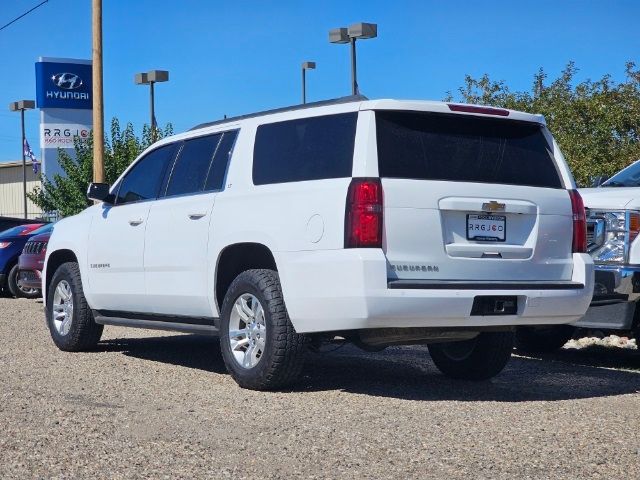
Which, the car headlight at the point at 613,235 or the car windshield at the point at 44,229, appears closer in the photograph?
the car headlight at the point at 613,235

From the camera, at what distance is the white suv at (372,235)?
22.3 feet

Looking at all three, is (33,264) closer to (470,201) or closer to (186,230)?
(186,230)

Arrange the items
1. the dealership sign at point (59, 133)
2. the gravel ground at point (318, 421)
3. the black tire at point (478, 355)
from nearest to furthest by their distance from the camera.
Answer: the gravel ground at point (318, 421), the black tire at point (478, 355), the dealership sign at point (59, 133)

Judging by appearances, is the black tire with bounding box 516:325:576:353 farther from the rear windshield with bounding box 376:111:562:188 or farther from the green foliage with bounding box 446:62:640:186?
the green foliage with bounding box 446:62:640:186

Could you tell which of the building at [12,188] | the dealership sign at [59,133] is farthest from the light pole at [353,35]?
the building at [12,188]

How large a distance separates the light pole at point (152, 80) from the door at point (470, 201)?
23.8 meters

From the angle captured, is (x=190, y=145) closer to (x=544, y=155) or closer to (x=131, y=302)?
(x=131, y=302)

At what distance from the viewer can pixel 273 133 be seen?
7.79m

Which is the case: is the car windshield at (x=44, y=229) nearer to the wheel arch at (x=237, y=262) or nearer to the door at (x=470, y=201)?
the wheel arch at (x=237, y=262)

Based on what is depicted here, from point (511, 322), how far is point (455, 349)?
1.45 meters

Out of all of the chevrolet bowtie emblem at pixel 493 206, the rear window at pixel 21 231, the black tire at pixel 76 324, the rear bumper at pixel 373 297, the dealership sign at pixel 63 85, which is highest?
the dealership sign at pixel 63 85

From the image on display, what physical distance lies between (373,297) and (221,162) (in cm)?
212

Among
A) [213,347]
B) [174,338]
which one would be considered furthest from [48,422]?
[174,338]

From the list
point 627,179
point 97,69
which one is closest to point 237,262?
point 627,179
